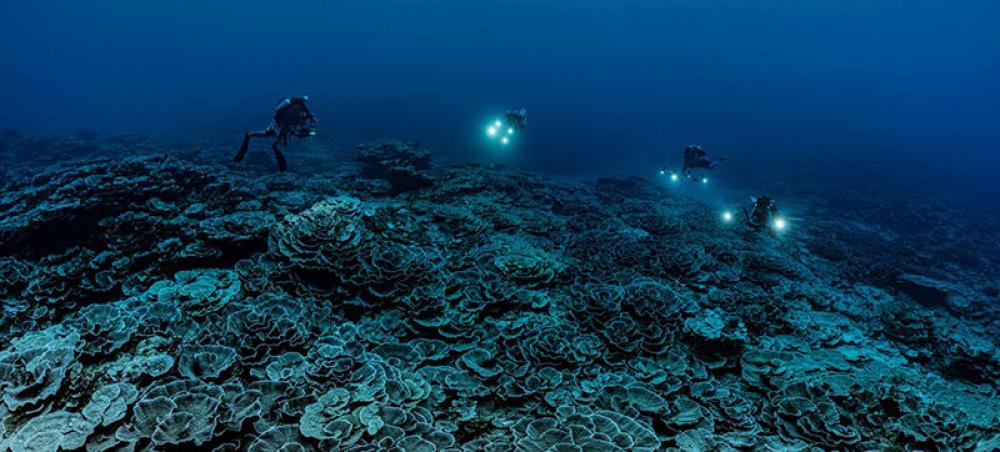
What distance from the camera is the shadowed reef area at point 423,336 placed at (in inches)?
145

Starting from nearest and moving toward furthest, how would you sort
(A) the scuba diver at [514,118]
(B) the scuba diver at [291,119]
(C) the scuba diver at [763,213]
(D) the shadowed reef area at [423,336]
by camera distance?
1. (D) the shadowed reef area at [423,336]
2. (B) the scuba diver at [291,119]
3. (C) the scuba diver at [763,213]
4. (A) the scuba diver at [514,118]

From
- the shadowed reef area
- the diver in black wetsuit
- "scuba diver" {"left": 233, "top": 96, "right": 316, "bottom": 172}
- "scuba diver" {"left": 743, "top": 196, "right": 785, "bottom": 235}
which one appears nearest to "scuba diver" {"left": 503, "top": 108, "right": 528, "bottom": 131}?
the shadowed reef area

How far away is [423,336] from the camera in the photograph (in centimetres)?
552

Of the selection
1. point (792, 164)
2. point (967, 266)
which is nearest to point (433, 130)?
point (792, 164)

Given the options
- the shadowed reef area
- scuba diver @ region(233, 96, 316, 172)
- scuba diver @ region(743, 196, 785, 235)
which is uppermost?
scuba diver @ region(233, 96, 316, 172)

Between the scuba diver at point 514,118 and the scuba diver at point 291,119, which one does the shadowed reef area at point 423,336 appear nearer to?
the scuba diver at point 291,119

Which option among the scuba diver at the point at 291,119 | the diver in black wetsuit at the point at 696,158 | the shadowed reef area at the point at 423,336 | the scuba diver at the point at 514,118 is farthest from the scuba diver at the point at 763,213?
the scuba diver at the point at 291,119

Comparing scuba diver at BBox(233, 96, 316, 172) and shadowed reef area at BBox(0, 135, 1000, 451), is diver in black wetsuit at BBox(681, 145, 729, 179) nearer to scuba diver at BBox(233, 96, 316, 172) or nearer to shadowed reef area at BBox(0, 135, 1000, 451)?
shadowed reef area at BBox(0, 135, 1000, 451)

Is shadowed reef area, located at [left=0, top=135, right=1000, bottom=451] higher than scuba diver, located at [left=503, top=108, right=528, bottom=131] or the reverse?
the reverse

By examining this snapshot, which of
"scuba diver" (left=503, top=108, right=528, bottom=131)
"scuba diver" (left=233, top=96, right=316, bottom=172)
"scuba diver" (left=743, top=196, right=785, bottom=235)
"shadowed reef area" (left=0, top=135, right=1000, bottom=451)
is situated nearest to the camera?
"shadowed reef area" (left=0, top=135, right=1000, bottom=451)

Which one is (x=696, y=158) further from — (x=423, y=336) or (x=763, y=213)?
(x=423, y=336)

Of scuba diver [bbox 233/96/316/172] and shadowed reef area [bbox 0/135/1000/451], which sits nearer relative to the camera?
shadowed reef area [bbox 0/135/1000/451]

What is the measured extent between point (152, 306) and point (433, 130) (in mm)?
48535

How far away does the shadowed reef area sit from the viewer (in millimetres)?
3691
